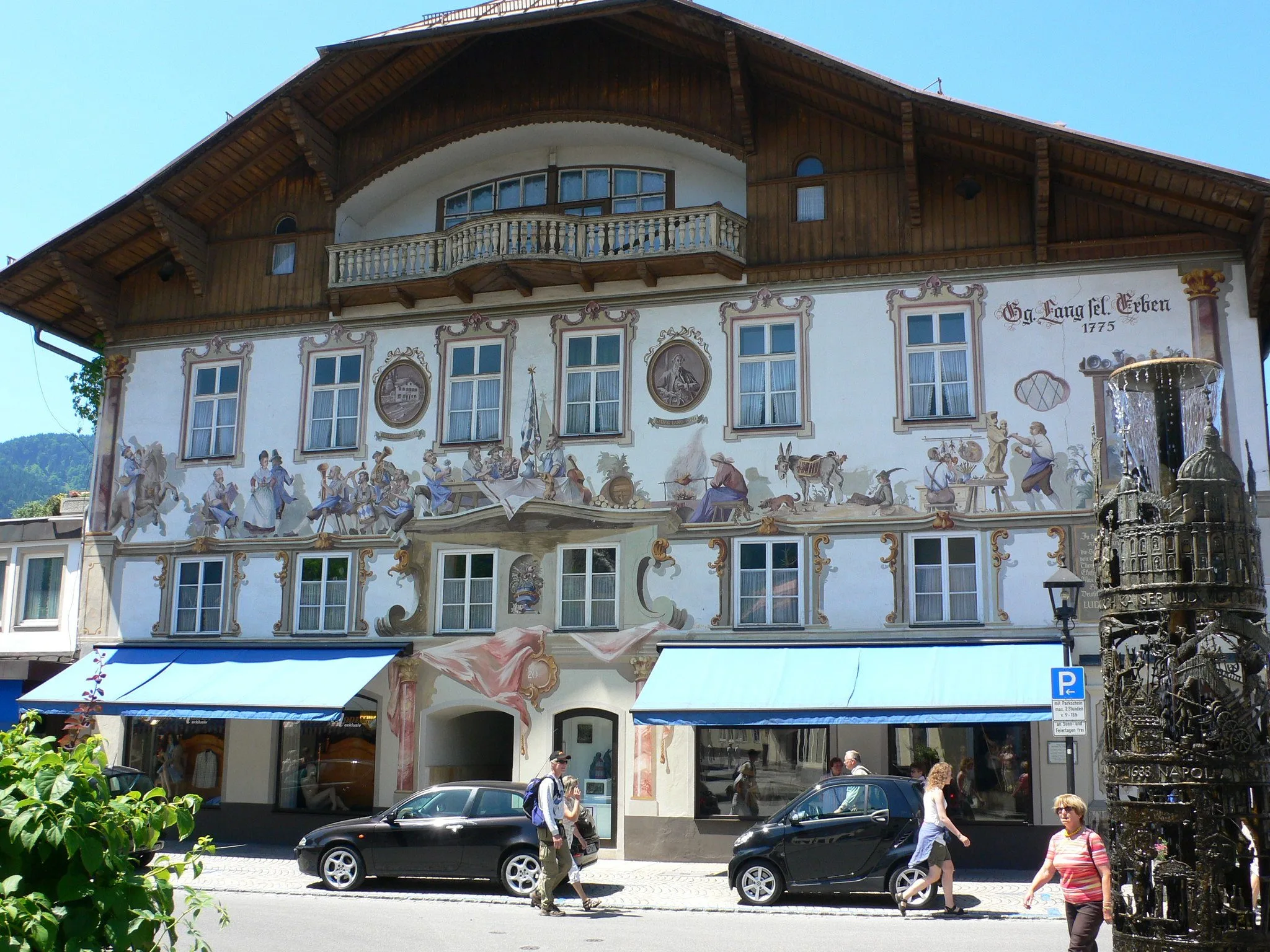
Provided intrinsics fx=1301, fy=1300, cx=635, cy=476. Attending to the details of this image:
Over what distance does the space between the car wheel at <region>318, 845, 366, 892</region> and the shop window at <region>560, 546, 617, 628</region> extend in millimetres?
6096

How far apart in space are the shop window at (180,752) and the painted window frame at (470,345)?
22.7 ft

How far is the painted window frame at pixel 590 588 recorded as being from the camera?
22594 millimetres

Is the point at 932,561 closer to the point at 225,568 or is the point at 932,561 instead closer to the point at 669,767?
the point at 669,767

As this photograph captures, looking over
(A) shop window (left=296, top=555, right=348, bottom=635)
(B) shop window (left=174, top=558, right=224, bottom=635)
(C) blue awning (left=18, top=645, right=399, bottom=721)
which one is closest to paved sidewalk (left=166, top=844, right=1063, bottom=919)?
(C) blue awning (left=18, top=645, right=399, bottom=721)

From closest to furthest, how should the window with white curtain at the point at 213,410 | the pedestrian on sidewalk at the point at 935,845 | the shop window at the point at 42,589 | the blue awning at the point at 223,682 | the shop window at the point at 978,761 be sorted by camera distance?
the pedestrian on sidewalk at the point at 935,845 < the shop window at the point at 978,761 < the blue awning at the point at 223,682 < the window with white curtain at the point at 213,410 < the shop window at the point at 42,589

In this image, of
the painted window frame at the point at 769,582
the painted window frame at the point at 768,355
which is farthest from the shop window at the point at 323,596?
the painted window frame at the point at 768,355

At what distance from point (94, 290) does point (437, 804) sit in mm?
14412

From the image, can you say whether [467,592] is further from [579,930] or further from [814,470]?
[579,930]

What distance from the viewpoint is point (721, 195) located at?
24016 mm

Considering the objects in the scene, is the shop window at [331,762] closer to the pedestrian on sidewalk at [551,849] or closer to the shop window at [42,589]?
A: the shop window at [42,589]

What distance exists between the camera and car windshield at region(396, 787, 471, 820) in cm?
1788

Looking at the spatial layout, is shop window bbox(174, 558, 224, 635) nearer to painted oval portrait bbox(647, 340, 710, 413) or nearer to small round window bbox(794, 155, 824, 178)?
painted oval portrait bbox(647, 340, 710, 413)

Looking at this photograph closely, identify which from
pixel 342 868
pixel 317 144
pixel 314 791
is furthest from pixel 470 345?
pixel 342 868

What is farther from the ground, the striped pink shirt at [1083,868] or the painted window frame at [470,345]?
the painted window frame at [470,345]
